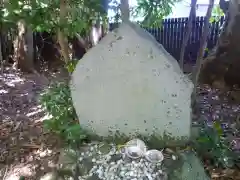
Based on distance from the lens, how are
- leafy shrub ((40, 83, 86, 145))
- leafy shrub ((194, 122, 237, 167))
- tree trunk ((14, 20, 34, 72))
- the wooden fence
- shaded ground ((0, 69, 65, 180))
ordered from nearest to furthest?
1. leafy shrub ((40, 83, 86, 145))
2. leafy shrub ((194, 122, 237, 167))
3. shaded ground ((0, 69, 65, 180))
4. tree trunk ((14, 20, 34, 72))
5. the wooden fence

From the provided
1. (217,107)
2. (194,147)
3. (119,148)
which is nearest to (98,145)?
(119,148)

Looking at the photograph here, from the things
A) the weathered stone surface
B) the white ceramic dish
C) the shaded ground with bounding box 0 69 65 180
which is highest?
the weathered stone surface

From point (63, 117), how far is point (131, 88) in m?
0.83

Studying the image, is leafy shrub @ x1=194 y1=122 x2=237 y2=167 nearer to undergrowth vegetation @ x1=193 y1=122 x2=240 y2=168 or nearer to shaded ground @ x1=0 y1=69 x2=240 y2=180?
undergrowth vegetation @ x1=193 y1=122 x2=240 y2=168

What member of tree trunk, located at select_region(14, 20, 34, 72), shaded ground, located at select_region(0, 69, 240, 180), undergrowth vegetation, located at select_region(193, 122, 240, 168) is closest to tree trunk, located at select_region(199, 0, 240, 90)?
shaded ground, located at select_region(0, 69, 240, 180)

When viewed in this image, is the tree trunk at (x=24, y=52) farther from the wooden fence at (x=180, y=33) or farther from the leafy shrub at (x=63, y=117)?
the leafy shrub at (x=63, y=117)

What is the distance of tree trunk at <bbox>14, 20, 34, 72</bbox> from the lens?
255 inches

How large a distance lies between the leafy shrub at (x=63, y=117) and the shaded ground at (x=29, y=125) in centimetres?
31

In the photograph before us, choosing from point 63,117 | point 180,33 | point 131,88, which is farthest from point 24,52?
point 131,88

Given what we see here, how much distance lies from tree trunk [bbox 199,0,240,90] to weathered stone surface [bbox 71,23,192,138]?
2916 mm

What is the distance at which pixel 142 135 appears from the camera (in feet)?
8.26

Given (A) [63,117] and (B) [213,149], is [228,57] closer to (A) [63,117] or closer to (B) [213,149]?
(B) [213,149]

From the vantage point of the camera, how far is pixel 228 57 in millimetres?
5051

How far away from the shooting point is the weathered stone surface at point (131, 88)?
91.2 inches
